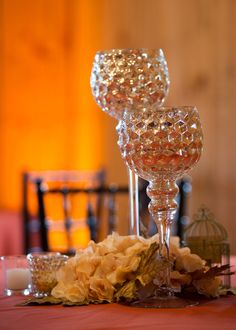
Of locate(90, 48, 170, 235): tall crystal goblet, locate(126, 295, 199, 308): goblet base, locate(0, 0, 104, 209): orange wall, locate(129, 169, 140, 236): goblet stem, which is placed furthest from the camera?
locate(0, 0, 104, 209): orange wall

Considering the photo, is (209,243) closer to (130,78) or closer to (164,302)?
(164,302)

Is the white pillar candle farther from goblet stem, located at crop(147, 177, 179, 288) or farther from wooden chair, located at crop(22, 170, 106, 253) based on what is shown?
wooden chair, located at crop(22, 170, 106, 253)

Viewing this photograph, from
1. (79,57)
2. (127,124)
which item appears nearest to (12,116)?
(79,57)

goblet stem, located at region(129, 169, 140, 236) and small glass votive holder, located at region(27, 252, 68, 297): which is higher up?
goblet stem, located at region(129, 169, 140, 236)

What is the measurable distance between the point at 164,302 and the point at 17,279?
0.28 m

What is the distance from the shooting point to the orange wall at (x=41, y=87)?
251 inches

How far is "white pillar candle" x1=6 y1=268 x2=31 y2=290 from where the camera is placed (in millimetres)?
1414

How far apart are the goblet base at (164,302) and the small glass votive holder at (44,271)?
169 millimetres

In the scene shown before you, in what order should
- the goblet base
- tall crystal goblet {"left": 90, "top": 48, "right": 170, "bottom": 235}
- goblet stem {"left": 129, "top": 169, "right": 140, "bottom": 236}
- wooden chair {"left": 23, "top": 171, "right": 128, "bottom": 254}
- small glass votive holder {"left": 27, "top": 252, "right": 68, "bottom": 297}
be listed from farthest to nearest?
wooden chair {"left": 23, "top": 171, "right": 128, "bottom": 254}, tall crystal goblet {"left": 90, "top": 48, "right": 170, "bottom": 235}, goblet stem {"left": 129, "top": 169, "right": 140, "bottom": 236}, small glass votive holder {"left": 27, "top": 252, "right": 68, "bottom": 297}, the goblet base

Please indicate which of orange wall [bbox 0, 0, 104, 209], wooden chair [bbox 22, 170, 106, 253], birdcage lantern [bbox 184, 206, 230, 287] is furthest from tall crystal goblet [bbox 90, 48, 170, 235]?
orange wall [bbox 0, 0, 104, 209]

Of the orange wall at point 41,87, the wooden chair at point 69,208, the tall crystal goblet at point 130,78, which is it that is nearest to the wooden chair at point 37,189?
the wooden chair at point 69,208

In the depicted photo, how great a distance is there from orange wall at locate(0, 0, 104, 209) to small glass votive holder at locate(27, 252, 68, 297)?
492 cm

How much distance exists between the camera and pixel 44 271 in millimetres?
1381

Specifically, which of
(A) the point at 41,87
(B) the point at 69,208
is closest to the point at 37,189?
(B) the point at 69,208
